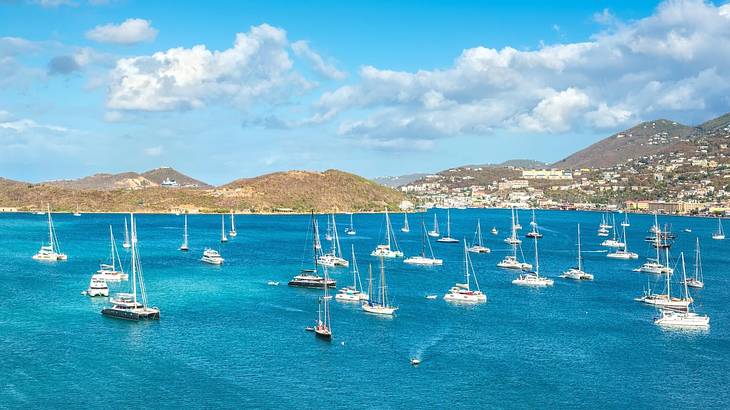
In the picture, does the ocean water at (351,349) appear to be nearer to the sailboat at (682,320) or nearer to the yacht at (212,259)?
the sailboat at (682,320)

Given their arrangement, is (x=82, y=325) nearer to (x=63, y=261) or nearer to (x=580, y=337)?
(x=580, y=337)

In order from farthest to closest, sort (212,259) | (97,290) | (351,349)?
(212,259) → (97,290) → (351,349)

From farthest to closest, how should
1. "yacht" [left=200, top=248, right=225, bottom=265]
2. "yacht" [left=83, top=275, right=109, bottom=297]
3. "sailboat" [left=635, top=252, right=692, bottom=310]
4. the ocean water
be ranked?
"yacht" [left=200, top=248, right=225, bottom=265], "yacht" [left=83, top=275, right=109, bottom=297], "sailboat" [left=635, top=252, right=692, bottom=310], the ocean water

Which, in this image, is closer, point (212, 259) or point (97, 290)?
point (97, 290)

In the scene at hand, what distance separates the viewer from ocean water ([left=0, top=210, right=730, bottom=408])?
50.4m

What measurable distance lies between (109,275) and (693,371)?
71.0 metres

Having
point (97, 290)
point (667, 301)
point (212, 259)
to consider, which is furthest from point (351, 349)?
point (212, 259)

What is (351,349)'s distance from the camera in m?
61.7

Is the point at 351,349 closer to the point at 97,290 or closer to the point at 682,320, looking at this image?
the point at 682,320

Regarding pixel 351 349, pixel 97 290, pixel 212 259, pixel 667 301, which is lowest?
pixel 667 301

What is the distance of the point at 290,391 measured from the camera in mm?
50688

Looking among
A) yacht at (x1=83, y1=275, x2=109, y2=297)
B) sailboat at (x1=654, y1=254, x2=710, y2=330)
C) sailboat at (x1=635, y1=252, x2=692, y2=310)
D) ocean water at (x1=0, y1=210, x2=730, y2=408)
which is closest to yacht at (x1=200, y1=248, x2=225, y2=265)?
ocean water at (x1=0, y1=210, x2=730, y2=408)

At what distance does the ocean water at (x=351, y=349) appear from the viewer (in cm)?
5038

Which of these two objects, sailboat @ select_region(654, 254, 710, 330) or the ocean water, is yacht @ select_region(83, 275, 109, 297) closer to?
the ocean water
